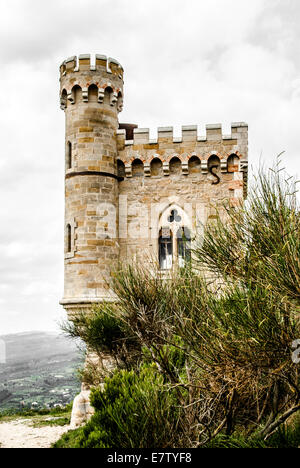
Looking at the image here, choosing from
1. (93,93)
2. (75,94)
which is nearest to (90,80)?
(93,93)

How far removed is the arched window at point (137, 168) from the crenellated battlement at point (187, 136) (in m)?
0.58

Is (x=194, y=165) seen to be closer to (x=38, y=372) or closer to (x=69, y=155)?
(x=69, y=155)

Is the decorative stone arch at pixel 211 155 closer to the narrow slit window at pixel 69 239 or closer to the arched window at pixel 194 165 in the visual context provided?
the arched window at pixel 194 165

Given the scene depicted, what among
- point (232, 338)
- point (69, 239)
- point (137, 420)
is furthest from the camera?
point (69, 239)

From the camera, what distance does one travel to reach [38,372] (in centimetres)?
2812

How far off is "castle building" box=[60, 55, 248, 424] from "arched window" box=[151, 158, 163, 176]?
32 mm

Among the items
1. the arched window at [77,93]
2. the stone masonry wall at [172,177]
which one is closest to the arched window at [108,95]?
the arched window at [77,93]

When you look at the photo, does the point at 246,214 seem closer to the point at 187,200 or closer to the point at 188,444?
the point at 188,444

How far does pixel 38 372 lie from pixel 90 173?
51.2 ft

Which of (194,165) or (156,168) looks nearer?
(194,165)

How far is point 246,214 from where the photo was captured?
8484 millimetres

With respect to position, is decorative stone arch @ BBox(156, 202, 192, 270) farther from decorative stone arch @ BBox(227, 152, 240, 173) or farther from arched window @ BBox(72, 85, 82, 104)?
arched window @ BBox(72, 85, 82, 104)

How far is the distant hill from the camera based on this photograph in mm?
22438

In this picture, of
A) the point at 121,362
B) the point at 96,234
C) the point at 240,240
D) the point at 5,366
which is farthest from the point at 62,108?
the point at 5,366
